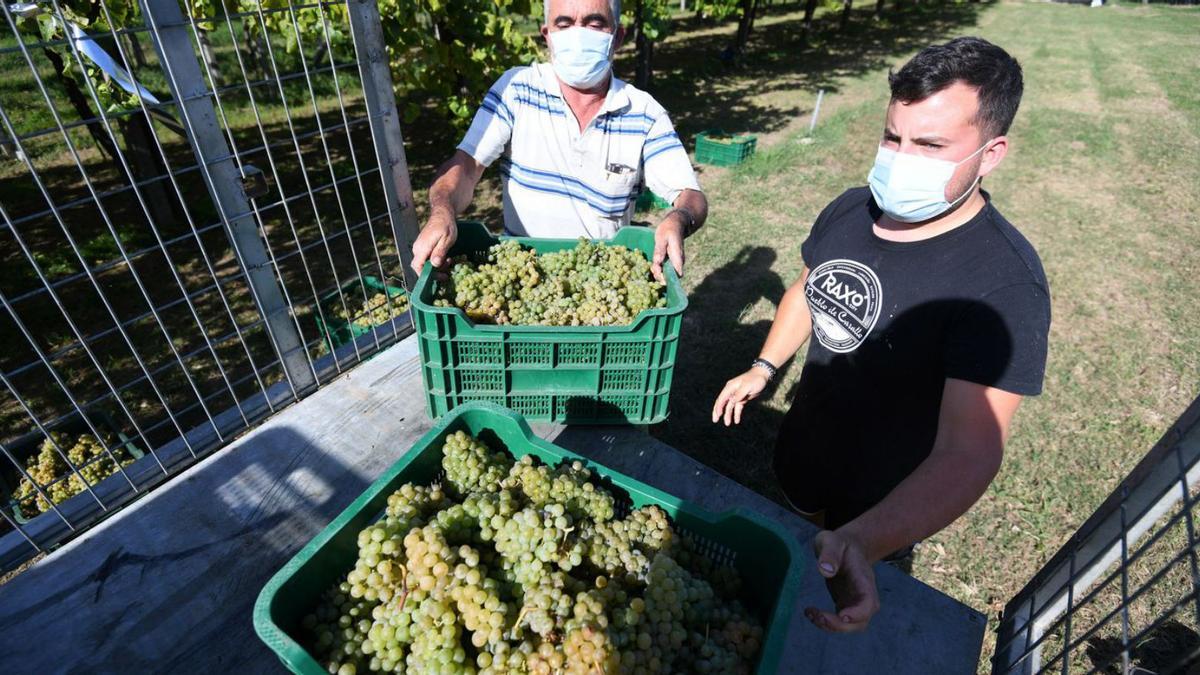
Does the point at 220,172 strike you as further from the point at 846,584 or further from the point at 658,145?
the point at 846,584

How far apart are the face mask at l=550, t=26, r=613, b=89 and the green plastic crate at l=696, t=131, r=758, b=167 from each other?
7.29 m

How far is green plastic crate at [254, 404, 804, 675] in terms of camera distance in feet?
4.10

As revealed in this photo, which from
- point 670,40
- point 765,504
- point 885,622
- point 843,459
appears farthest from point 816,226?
point 670,40

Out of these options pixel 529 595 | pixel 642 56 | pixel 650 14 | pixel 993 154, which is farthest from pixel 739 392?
pixel 642 56

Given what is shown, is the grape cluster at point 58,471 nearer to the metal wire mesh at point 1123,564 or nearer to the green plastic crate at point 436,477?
the green plastic crate at point 436,477

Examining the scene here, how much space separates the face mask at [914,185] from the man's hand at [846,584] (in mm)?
1140

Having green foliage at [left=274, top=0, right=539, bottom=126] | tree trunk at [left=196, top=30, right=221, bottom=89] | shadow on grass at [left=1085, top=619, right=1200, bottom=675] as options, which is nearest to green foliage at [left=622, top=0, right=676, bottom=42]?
Result: green foliage at [left=274, top=0, right=539, bottom=126]

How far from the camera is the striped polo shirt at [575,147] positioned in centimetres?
281

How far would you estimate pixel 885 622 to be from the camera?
1.79 m

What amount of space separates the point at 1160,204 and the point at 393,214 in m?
11.3

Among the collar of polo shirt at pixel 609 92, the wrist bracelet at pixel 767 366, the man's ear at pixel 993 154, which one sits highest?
the man's ear at pixel 993 154

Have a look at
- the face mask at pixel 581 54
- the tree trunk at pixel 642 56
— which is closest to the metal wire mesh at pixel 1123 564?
the face mask at pixel 581 54

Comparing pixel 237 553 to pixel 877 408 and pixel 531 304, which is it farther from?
pixel 877 408

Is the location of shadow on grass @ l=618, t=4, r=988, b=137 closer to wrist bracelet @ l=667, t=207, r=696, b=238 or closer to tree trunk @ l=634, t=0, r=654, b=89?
tree trunk @ l=634, t=0, r=654, b=89
